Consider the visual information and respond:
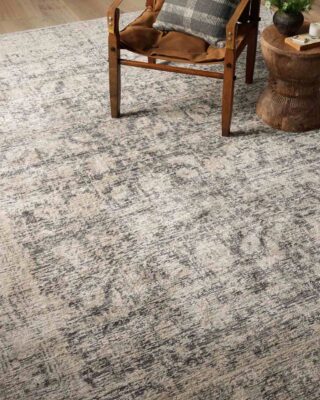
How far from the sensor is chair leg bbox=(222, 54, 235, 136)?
2.55 m

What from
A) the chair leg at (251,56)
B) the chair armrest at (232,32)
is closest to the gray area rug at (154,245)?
the chair leg at (251,56)

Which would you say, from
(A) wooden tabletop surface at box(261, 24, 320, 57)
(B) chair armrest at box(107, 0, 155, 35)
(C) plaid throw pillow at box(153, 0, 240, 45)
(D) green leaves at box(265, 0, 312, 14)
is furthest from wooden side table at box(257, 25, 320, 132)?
(B) chair armrest at box(107, 0, 155, 35)

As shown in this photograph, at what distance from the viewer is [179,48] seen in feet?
8.87

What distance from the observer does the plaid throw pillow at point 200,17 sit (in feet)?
9.04

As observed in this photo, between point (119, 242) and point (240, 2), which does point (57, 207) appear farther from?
point (240, 2)

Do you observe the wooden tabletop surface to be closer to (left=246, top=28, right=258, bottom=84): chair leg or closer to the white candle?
the white candle

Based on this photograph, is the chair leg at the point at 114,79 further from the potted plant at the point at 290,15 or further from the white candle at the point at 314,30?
the white candle at the point at 314,30

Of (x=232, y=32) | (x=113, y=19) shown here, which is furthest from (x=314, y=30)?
(x=113, y=19)

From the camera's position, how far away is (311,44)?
252 centimetres

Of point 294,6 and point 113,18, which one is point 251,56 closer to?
point 294,6

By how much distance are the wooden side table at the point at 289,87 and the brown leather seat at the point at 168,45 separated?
0.20 metres

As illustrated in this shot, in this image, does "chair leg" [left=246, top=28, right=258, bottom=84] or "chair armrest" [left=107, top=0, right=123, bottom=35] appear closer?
"chair armrest" [left=107, top=0, right=123, bottom=35]

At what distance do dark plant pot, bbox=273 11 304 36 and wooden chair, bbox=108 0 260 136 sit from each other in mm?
163

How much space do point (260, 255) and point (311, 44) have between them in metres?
1.02
